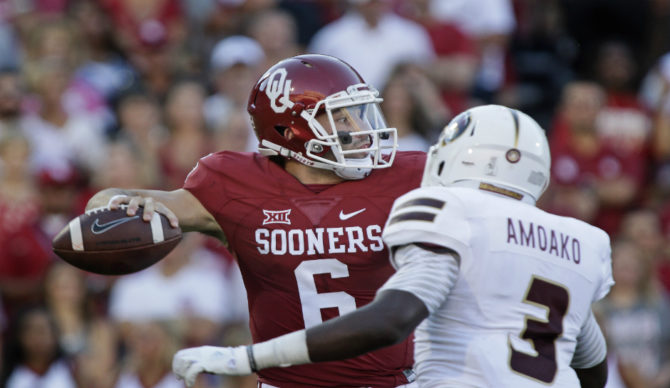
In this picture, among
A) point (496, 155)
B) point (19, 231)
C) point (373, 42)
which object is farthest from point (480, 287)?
point (373, 42)

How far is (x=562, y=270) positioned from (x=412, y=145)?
4448mm

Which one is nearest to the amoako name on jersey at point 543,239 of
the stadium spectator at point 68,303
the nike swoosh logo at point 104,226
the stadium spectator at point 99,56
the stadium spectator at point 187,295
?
the nike swoosh logo at point 104,226

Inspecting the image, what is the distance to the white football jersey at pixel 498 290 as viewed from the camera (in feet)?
11.1

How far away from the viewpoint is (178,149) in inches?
325

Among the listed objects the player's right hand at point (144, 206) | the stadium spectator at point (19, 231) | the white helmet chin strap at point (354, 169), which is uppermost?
the white helmet chin strap at point (354, 169)

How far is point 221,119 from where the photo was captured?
27.8 feet

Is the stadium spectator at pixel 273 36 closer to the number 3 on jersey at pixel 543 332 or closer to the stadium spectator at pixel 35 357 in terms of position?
the stadium spectator at pixel 35 357

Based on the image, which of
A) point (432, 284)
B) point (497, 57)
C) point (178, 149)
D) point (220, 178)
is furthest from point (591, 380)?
point (497, 57)

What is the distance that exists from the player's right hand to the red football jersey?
203 millimetres

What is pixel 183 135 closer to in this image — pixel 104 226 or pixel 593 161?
pixel 593 161

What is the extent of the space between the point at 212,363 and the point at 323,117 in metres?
1.36

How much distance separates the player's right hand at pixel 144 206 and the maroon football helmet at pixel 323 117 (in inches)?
20.0

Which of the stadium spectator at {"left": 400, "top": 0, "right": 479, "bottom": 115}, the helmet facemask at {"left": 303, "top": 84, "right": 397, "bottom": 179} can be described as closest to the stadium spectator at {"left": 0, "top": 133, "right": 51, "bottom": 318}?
the stadium spectator at {"left": 400, "top": 0, "right": 479, "bottom": 115}

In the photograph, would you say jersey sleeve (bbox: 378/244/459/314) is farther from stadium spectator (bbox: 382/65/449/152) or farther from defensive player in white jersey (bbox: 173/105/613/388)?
stadium spectator (bbox: 382/65/449/152)
